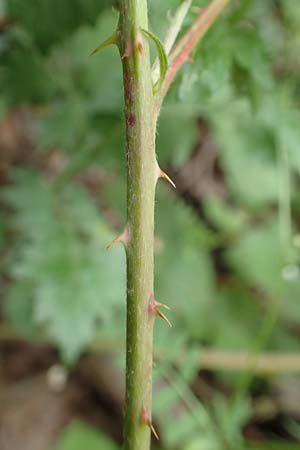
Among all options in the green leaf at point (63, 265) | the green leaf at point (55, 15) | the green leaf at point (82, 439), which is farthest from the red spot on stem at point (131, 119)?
the green leaf at point (82, 439)

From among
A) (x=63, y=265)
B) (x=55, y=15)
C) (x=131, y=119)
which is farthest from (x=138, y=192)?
(x=63, y=265)

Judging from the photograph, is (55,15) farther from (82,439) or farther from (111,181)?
(82,439)

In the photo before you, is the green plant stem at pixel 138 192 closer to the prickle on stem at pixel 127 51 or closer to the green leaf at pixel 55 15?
the prickle on stem at pixel 127 51

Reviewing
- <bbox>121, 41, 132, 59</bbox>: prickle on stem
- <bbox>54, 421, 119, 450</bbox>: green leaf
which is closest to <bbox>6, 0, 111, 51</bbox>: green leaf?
<bbox>121, 41, 132, 59</bbox>: prickle on stem

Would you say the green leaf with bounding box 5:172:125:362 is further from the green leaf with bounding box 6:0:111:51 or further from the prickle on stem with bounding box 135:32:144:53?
the prickle on stem with bounding box 135:32:144:53

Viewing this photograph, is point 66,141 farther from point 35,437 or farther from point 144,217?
point 144,217

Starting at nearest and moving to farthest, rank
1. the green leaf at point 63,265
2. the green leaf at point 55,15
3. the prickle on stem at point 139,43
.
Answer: the prickle on stem at point 139,43 → the green leaf at point 55,15 → the green leaf at point 63,265
